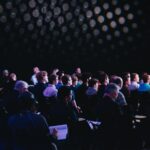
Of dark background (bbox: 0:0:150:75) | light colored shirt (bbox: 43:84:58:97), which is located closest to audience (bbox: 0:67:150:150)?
light colored shirt (bbox: 43:84:58:97)

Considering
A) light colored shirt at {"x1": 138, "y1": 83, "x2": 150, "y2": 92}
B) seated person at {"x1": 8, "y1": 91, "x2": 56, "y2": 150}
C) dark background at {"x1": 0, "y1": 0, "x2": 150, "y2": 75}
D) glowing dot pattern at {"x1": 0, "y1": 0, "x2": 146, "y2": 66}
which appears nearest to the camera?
seated person at {"x1": 8, "y1": 91, "x2": 56, "y2": 150}

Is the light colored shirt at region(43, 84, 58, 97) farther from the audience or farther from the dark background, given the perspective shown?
the dark background

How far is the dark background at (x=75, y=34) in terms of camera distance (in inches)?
562

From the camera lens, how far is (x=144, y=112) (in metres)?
7.52

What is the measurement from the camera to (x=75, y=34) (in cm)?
1466

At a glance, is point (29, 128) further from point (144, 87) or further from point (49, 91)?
point (144, 87)

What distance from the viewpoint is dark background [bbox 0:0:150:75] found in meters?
14.3

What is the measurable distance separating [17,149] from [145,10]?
32.6 ft

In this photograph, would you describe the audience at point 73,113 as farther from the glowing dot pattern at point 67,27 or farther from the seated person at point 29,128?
the glowing dot pattern at point 67,27

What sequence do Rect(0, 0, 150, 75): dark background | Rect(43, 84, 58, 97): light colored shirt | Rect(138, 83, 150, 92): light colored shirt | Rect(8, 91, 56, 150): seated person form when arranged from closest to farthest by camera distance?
Rect(8, 91, 56, 150): seated person, Rect(43, 84, 58, 97): light colored shirt, Rect(138, 83, 150, 92): light colored shirt, Rect(0, 0, 150, 75): dark background

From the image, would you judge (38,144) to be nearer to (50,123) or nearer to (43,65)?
(50,123)

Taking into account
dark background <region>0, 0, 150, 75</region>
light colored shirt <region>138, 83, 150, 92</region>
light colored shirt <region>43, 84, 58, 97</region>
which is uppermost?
dark background <region>0, 0, 150, 75</region>

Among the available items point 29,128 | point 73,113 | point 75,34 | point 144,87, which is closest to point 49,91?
point 144,87

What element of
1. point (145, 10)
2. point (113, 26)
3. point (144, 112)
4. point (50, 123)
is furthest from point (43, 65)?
point (50, 123)
